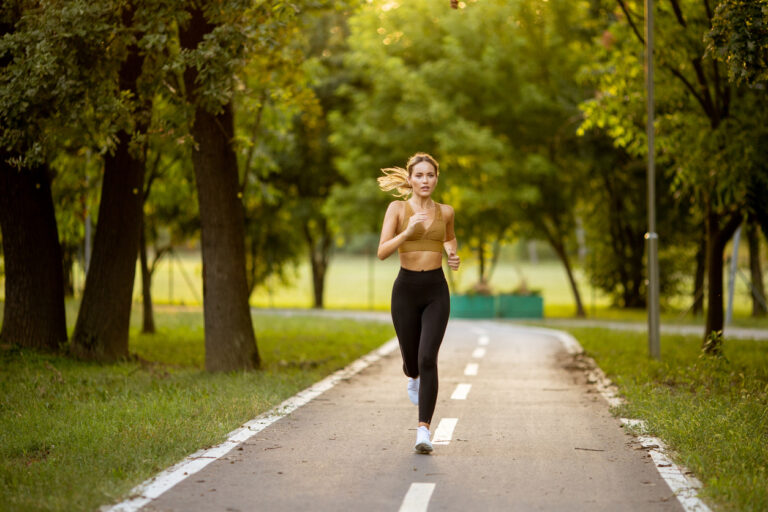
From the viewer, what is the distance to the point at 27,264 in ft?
40.1

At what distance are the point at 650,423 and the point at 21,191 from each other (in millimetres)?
8370

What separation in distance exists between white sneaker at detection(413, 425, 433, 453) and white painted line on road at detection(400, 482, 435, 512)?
0.89m

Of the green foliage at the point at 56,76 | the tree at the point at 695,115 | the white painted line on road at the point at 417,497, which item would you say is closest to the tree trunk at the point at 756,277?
the tree at the point at 695,115

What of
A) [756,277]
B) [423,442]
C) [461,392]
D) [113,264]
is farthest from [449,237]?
[756,277]

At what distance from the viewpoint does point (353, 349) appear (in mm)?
15531

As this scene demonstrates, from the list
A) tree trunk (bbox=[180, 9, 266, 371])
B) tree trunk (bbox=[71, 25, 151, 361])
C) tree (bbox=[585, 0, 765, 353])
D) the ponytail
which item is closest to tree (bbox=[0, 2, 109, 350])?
tree trunk (bbox=[71, 25, 151, 361])

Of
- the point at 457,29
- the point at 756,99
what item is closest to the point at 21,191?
the point at 756,99

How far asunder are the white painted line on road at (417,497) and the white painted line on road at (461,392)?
4129 mm

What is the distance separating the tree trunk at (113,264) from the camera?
12398mm

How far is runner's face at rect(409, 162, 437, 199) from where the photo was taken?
22.5 feet

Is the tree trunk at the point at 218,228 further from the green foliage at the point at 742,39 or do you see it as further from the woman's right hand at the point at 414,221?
the green foliage at the point at 742,39

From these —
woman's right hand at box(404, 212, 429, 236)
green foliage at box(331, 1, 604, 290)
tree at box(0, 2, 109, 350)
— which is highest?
green foliage at box(331, 1, 604, 290)

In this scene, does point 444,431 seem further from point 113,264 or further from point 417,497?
point 113,264

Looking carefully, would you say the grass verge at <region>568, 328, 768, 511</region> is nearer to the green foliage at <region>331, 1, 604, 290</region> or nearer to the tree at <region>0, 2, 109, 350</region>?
the tree at <region>0, 2, 109, 350</region>
